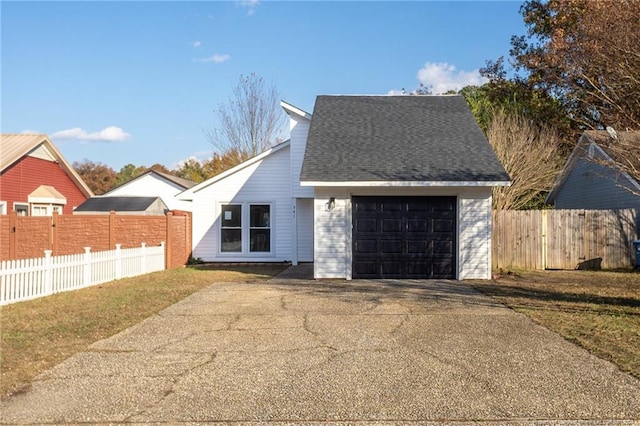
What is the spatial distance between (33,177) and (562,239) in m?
22.4

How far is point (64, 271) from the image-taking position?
12156 mm

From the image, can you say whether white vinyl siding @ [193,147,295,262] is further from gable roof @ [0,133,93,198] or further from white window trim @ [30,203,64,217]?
white window trim @ [30,203,64,217]

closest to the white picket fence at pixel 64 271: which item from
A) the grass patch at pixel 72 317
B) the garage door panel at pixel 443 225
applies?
the grass patch at pixel 72 317

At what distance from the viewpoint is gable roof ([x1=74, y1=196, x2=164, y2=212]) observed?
3269 cm

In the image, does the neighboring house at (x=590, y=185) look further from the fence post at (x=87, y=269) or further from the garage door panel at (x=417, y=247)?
the fence post at (x=87, y=269)

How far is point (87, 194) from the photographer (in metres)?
31.3

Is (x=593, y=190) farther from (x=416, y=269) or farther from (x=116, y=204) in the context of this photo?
(x=116, y=204)

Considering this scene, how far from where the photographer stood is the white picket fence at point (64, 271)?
10.5 m

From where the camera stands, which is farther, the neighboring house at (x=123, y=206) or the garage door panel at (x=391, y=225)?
the neighboring house at (x=123, y=206)

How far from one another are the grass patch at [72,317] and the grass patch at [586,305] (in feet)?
20.6

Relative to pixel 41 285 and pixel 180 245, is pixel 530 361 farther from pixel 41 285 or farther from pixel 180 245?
pixel 180 245

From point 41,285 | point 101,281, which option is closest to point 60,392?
point 41,285

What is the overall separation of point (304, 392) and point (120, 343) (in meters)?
3.13

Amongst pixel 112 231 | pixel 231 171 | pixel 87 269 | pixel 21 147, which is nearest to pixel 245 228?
pixel 231 171
